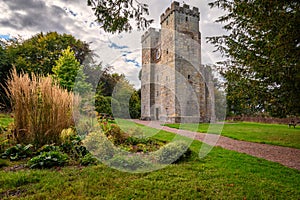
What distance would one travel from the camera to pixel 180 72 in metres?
15.4

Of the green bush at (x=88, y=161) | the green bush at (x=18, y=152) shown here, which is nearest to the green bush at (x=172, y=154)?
the green bush at (x=88, y=161)

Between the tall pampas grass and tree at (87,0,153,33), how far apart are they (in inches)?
73.5

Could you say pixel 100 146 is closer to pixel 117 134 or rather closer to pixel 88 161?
pixel 88 161

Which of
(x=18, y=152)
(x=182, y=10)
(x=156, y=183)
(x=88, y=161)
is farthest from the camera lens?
(x=182, y=10)

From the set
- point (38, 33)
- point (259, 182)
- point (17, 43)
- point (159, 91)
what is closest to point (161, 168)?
point (259, 182)

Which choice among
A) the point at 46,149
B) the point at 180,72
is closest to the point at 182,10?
the point at 180,72

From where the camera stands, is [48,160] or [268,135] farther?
[268,135]

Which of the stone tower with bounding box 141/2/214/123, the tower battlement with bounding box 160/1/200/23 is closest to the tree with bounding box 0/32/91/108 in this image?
the stone tower with bounding box 141/2/214/123

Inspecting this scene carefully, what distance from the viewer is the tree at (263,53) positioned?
265cm

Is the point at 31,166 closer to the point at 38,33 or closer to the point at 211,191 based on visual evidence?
the point at 211,191

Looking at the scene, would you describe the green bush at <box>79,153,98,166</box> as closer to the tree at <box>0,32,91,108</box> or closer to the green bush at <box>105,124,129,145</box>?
the green bush at <box>105,124,129,145</box>

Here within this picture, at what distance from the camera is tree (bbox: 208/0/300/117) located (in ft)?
8.70

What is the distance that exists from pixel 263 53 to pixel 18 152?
17.8 ft

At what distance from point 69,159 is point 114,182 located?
1.16m
